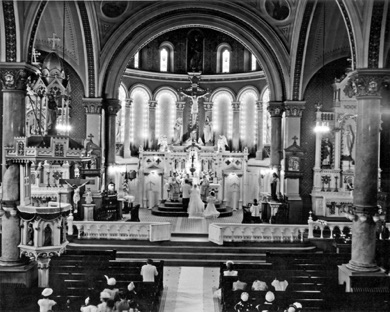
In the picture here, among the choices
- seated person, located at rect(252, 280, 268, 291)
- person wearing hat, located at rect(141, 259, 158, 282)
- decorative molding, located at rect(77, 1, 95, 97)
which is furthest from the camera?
decorative molding, located at rect(77, 1, 95, 97)

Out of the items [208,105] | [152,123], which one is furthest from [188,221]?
[208,105]

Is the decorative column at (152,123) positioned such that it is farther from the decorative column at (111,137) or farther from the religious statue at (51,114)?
the religious statue at (51,114)

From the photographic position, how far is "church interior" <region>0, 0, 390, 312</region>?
12.8 metres

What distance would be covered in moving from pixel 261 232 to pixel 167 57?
723 inches

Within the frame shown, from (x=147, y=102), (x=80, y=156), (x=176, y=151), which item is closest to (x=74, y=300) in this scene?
(x=80, y=156)

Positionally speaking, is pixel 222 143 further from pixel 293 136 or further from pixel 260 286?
pixel 260 286

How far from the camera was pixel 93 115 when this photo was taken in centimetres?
2420

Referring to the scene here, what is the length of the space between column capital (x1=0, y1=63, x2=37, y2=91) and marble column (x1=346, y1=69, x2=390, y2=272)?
958 centimetres

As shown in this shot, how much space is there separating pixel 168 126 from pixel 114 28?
10.7 metres

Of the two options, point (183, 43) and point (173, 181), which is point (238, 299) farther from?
point (183, 43)

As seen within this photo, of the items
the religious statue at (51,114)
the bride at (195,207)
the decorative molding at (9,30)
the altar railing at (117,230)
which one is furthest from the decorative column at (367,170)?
the bride at (195,207)

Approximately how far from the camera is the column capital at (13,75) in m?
13.4

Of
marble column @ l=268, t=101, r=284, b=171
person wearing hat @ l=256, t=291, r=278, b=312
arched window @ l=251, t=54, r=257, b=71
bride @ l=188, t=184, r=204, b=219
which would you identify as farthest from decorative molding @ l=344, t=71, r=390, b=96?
arched window @ l=251, t=54, r=257, b=71

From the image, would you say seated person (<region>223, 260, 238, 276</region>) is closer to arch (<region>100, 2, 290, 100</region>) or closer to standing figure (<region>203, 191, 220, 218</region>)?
standing figure (<region>203, 191, 220, 218</region>)
